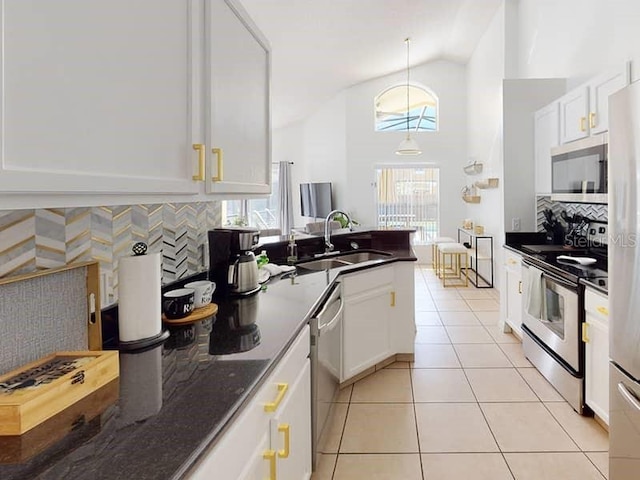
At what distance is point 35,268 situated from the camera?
1125 mm

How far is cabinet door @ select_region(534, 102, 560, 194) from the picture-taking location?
360cm

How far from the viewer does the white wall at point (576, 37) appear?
124 inches

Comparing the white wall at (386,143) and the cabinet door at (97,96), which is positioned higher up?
the white wall at (386,143)

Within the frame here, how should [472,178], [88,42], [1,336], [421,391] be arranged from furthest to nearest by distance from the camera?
[472,178] → [421,391] → [1,336] → [88,42]

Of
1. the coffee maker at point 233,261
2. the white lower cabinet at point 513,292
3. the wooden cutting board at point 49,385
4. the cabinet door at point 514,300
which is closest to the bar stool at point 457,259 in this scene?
the white lower cabinet at point 513,292

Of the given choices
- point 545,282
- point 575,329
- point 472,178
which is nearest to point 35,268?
point 575,329

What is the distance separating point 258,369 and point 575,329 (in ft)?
7.18

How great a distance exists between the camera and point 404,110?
866 centimetres

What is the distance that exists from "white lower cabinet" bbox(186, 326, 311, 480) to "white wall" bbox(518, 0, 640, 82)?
2741 mm

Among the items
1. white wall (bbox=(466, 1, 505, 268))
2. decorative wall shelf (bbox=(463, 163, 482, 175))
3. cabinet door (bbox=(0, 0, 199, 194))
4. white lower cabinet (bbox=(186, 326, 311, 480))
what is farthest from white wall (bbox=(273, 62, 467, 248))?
cabinet door (bbox=(0, 0, 199, 194))

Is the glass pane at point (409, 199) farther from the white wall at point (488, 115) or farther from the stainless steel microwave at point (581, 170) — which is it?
the stainless steel microwave at point (581, 170)

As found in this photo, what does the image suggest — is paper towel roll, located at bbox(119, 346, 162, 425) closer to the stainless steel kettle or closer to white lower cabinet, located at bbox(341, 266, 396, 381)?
the stainless steel kettle

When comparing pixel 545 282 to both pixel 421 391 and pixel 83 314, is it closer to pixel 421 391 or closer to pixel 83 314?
pixel 421 391

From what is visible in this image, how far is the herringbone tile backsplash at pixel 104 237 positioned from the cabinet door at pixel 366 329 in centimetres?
105
